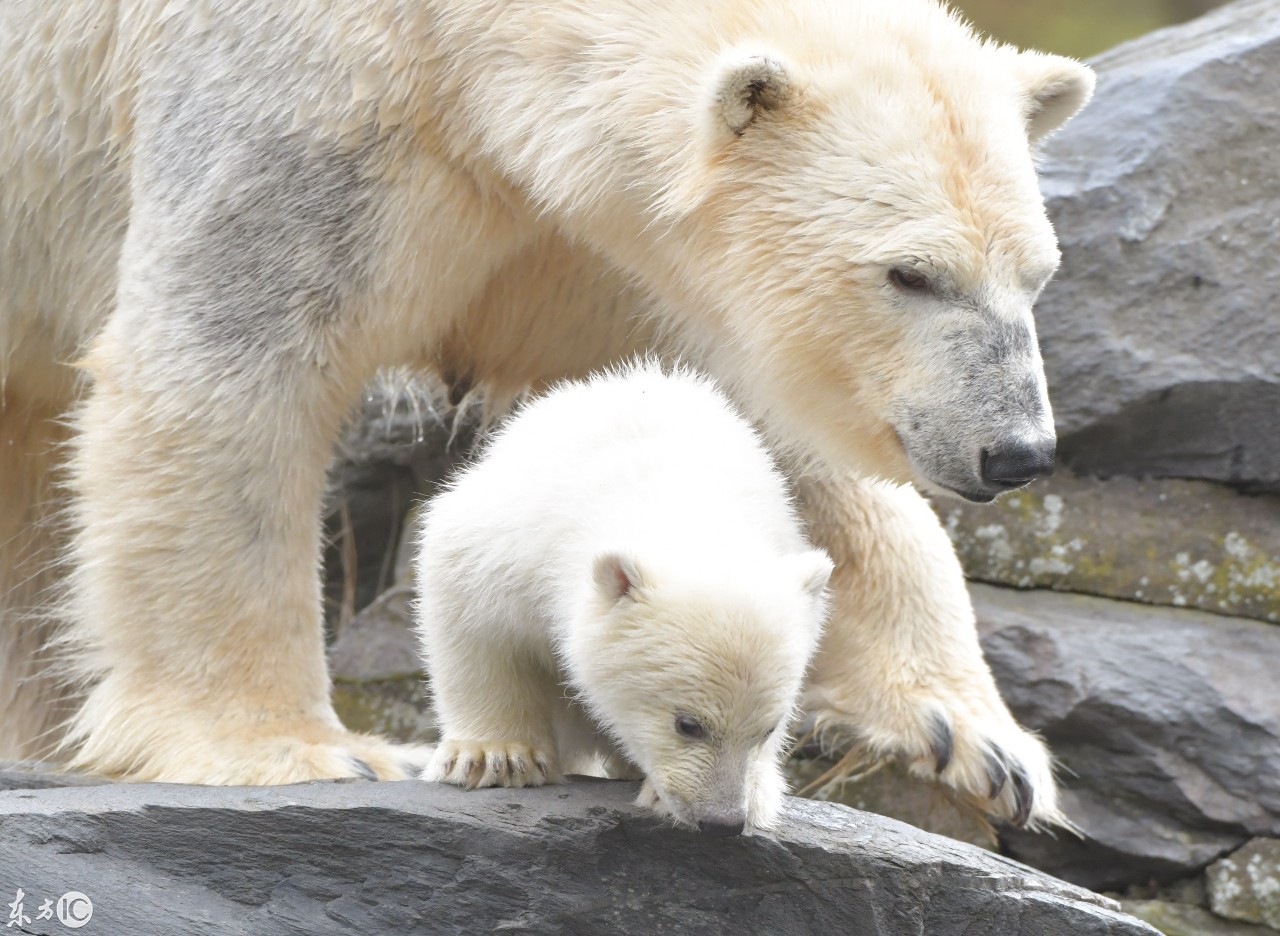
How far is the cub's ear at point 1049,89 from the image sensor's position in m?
3.42

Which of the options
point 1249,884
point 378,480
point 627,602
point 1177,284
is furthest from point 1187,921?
point 378,480

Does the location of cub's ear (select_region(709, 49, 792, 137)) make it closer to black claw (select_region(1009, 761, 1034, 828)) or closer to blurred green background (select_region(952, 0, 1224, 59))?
black claw (select_region(1009, 761, 1034, 828))

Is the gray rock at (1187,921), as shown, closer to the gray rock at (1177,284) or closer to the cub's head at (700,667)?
the gray rock at (1177,284)

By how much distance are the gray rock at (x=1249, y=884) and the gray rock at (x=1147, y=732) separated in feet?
0.13

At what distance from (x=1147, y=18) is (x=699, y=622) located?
9577mm

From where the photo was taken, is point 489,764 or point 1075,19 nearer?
point 489,764

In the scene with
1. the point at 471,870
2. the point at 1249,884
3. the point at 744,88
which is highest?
the point at 744,88

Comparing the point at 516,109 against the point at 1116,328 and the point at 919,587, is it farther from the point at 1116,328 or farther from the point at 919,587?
the point at 1116,328

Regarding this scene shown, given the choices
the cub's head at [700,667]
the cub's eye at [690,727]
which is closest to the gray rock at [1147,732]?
the cub's head at [700,667]

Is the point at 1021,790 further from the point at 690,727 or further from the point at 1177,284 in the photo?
the point at 1177,284

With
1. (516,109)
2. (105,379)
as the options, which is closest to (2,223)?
(105,379)

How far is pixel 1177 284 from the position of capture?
16.6ft

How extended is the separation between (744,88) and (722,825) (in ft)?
4.44

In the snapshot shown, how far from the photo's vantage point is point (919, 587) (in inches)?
154
